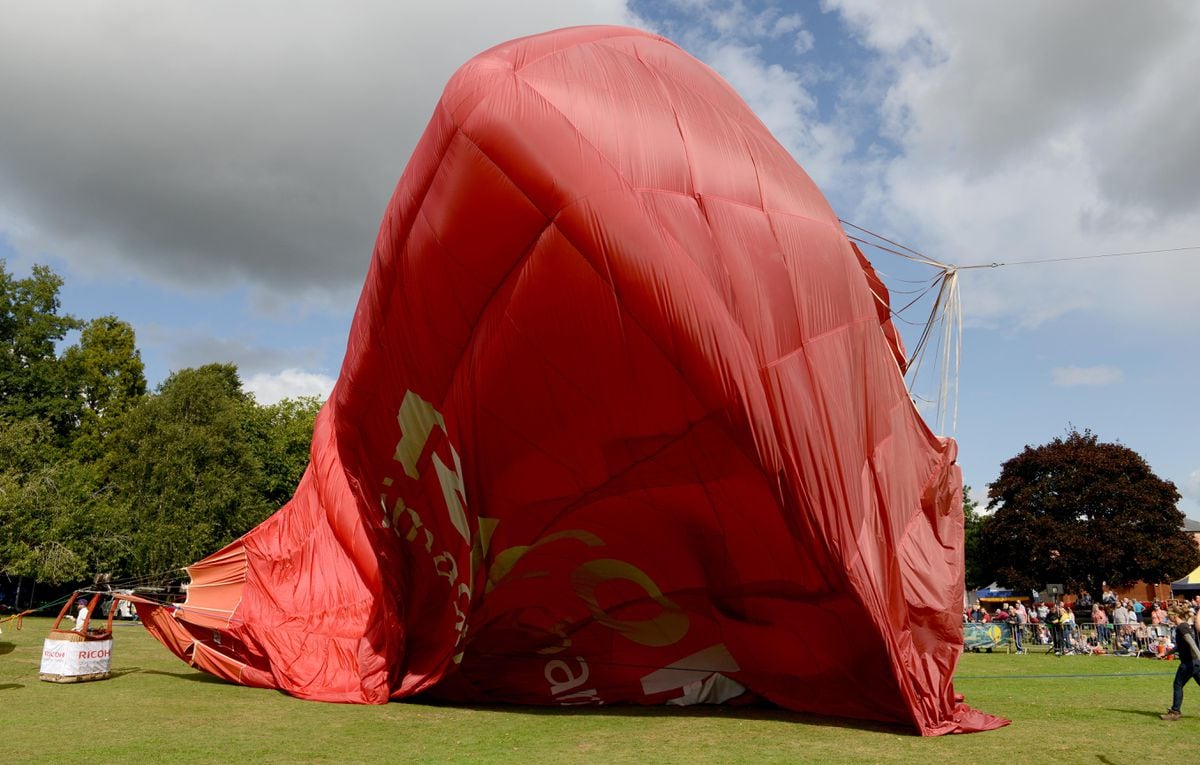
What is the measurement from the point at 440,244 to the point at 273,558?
296 inches

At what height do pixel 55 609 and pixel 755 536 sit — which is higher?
pixel 755 536

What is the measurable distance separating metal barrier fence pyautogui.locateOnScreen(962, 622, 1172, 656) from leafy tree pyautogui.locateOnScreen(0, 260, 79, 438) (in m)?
38.8

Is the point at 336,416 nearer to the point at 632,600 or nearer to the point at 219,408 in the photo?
the point at 632,600

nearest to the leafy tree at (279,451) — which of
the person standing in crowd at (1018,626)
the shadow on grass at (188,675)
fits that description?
the shadow on grass at (188,675)

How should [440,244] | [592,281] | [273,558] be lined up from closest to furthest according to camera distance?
[592,281] → [440,244] → [273,558]

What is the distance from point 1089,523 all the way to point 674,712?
1680 inches

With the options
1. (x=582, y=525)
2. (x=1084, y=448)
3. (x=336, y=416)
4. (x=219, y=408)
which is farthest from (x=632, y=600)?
(x=1084, y=448)

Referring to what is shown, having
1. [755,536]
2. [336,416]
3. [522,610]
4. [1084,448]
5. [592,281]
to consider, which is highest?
[1084,448]

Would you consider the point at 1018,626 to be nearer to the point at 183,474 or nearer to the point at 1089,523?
the point at 1089,523

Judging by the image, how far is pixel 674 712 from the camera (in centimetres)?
1138

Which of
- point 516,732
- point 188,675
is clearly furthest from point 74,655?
point 516,732

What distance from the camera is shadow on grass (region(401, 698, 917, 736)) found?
1036 cm

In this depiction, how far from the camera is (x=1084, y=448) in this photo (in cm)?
4747

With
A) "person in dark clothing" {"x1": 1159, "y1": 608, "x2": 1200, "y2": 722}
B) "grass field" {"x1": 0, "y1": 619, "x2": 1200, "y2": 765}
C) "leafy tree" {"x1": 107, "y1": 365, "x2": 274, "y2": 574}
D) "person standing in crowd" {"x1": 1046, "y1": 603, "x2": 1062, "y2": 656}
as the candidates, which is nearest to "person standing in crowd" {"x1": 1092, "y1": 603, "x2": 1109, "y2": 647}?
"person standing in crowd" {"x1": 1046, "y1": 603, "x2": 1062, "y2": 656}
